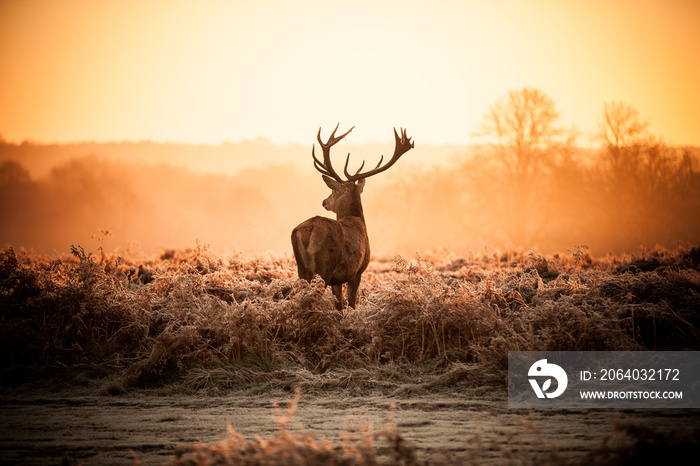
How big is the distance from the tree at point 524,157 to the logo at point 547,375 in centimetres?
3280

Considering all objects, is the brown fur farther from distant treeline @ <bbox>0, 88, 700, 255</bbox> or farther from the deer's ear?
distant treeline @ <bbox>0, 88, 700, 255</bbox>

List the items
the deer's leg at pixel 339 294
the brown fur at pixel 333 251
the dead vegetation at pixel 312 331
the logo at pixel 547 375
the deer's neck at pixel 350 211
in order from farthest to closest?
the deer's neck at pixel 350 211 < the deer's leg at pixel 339 294 < the brown fur at pixel 333 251 < the dead vegetation at pixel 312 331 < the logo at pixel 547 375

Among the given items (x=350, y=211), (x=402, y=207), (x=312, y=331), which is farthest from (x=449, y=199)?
Result: (x=312, y=331)

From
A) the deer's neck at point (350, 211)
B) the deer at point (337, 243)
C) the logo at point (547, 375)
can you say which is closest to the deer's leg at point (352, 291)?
the deer at point (337, 243)

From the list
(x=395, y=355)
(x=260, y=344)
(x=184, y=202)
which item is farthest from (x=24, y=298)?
(x=184, y=202)

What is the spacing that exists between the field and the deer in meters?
0.49

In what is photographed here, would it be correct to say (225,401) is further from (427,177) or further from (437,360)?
(427,177)

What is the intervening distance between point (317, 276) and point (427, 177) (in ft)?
119

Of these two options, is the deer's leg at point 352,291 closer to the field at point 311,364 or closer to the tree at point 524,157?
the field at point 311,364

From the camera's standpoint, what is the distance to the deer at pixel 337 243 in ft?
32.4

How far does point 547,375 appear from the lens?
318 inches

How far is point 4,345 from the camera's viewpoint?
921 centimetres

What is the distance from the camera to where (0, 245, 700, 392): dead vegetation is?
28.5 ft

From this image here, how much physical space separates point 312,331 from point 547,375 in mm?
3696
